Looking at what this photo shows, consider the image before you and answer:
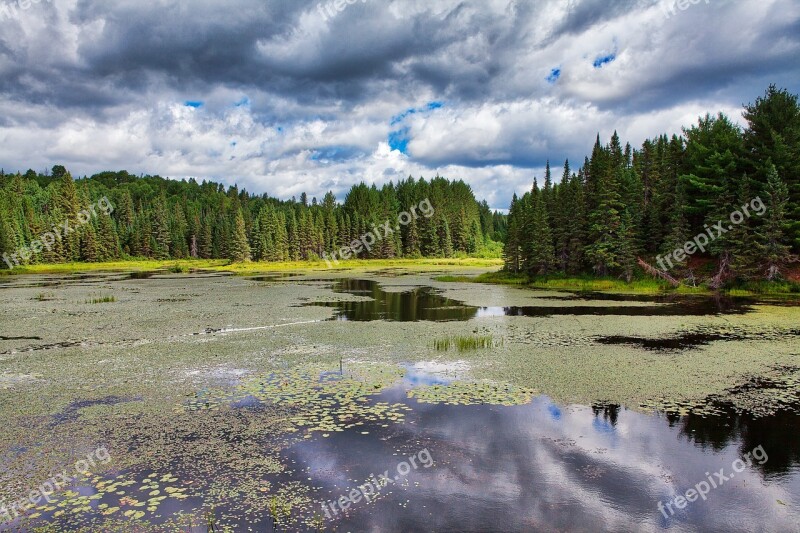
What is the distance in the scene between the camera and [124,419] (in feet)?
42.5

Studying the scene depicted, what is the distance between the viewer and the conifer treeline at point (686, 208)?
43.7 m

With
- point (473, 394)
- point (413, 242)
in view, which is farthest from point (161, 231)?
point (473, 394)

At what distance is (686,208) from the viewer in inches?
1949

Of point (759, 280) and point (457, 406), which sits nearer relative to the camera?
point (457, 406)

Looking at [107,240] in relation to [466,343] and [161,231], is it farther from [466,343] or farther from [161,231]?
[466,343]

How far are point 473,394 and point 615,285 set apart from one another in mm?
41055

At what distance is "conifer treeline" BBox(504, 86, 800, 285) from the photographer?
43656mm

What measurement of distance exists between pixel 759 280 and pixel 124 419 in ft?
160

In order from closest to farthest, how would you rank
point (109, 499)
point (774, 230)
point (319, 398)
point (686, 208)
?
point (109, 499)
point (319, 398)
point (774, 230)
point (686, 208)

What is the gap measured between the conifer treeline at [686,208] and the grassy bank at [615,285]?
123 cm

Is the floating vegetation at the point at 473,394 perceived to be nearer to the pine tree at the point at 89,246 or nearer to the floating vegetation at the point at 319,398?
the floating vegetation at the point at 319,398

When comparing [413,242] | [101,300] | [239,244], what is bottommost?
[101,300]

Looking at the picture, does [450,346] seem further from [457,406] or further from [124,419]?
[124,419]

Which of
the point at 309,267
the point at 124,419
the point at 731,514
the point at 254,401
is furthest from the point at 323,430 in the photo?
the point at 309,267
